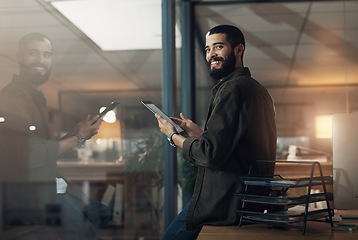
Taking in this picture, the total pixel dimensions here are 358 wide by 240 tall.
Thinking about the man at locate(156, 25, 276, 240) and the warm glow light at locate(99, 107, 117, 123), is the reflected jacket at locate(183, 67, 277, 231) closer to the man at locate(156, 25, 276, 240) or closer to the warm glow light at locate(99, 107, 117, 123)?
the man at locate(156, 25, 276, 240)

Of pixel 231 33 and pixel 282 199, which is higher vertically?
pixel 231 33

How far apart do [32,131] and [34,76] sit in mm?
179

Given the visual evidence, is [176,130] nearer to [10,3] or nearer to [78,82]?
[78,82]

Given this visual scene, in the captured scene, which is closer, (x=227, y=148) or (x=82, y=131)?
(x=227, y=148)

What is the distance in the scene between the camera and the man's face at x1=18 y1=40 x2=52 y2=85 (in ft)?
4.75

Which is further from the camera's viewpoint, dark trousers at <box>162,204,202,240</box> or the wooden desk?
dark trousers at <box>162,204,202,240</box>

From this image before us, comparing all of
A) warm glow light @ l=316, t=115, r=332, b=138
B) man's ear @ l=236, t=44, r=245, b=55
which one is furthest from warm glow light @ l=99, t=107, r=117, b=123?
warm glow light @ l=316, t=115, r=332, b=138

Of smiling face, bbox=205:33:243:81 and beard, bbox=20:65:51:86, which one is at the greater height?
smiling face, bbox=205:33:243:81

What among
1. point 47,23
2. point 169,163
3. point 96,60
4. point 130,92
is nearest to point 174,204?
point 169,163

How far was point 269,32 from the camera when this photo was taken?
627 cm

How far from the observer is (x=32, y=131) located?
151cm

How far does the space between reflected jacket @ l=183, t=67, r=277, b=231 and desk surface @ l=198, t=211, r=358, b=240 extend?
0.09m

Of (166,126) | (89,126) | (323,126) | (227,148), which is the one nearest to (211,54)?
(166,126)

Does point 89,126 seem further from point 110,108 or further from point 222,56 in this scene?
point 222,56
